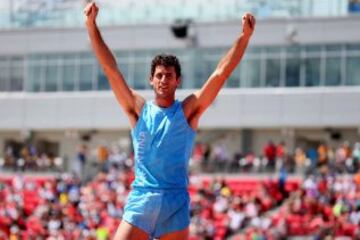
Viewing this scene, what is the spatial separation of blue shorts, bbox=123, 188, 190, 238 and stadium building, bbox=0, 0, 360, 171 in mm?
36280

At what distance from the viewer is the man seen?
8.25 metres

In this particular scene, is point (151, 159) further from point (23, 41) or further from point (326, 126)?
point (23, 41)

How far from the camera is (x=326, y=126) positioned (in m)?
45.0

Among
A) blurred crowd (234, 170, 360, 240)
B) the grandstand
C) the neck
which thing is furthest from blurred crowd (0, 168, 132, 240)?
the neck

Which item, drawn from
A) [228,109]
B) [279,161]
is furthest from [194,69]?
[279,161]

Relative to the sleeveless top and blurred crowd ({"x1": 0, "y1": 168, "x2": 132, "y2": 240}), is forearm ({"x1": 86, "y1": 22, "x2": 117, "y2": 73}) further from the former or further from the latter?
blurred crowd ({"x1": 0, "y1": 168, "x2": 132, "y2": 240})

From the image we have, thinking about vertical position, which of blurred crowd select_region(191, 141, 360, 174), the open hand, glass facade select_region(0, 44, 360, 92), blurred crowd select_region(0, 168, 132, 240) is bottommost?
blurred crowd select_region(0, 168, 132, 240)

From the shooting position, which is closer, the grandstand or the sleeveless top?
the sleeveless top

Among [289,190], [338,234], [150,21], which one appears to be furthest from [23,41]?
[338,234]

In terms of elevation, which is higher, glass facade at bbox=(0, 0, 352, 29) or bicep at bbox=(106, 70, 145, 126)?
bicep at bbox=(106, 70, 145, 126)

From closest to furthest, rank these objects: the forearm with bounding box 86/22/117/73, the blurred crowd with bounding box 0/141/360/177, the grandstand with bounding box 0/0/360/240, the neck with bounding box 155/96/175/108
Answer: the neck with bounding box 155/96/175/108
the forearm with bounding box 86/22/117/73
the blurred crowd with bounding box 0/141/360/177
the grandstand with bounding box 0/0/360/240

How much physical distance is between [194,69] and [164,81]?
3858 centimetres

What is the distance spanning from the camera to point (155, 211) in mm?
8234

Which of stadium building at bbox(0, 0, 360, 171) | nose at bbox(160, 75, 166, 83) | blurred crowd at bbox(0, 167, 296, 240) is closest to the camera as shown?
nose at bbox(160, 75, 166, 83)
